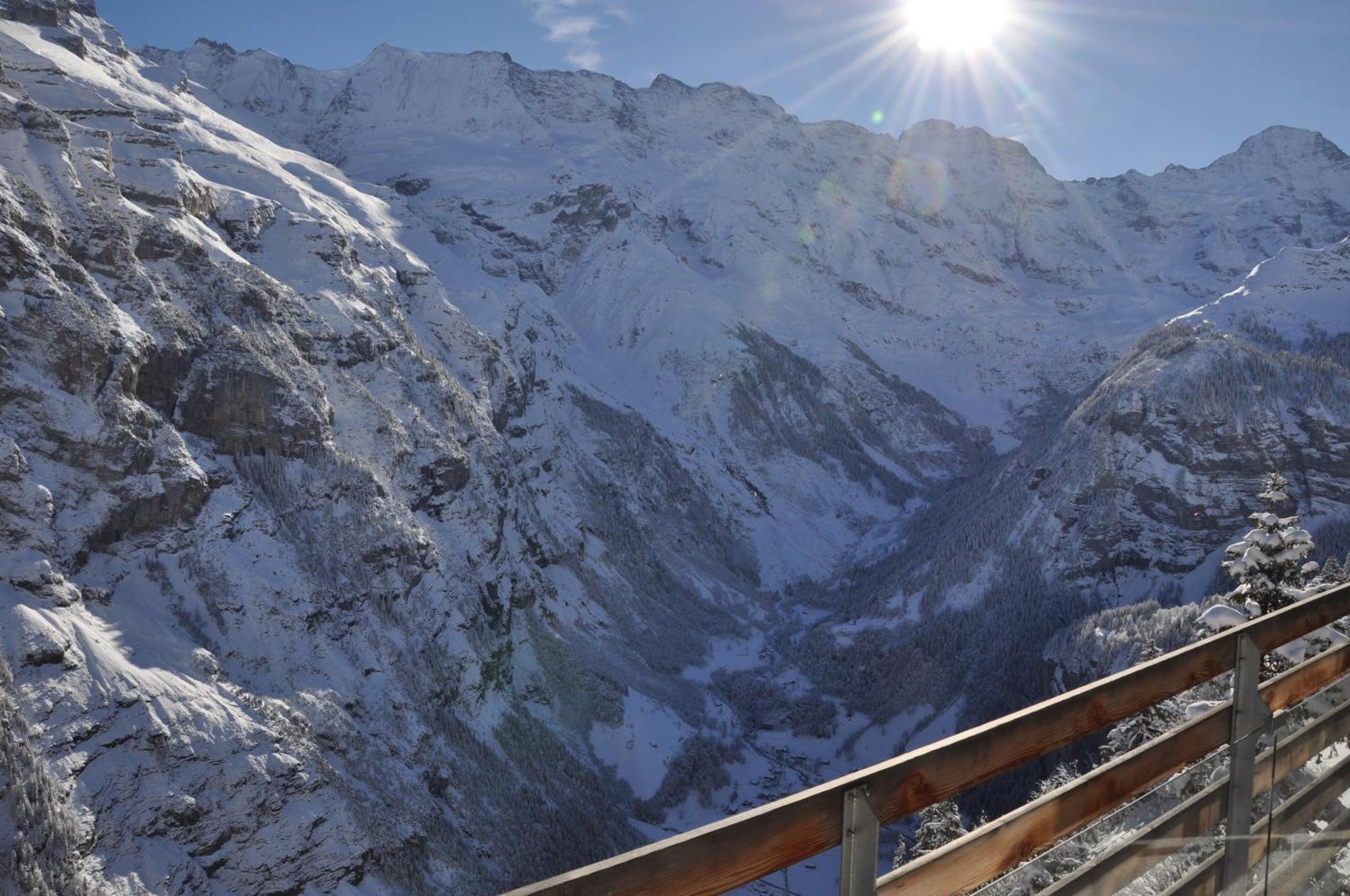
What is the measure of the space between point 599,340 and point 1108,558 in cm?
10644

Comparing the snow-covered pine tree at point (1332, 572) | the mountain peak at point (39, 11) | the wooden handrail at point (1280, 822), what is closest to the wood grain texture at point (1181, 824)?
the wooden handrail at point (1280, 822)

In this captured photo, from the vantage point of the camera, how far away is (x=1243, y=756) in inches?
160

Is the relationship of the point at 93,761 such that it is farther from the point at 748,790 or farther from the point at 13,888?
the point at 748,790


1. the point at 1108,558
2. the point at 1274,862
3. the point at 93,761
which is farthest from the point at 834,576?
the point at 1274,862

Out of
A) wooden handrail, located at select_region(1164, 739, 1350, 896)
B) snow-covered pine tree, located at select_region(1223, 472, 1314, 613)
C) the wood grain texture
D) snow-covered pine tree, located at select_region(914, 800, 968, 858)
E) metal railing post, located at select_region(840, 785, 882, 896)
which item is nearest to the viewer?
metal railing post, located at select_region(840, 785, 882, 896)

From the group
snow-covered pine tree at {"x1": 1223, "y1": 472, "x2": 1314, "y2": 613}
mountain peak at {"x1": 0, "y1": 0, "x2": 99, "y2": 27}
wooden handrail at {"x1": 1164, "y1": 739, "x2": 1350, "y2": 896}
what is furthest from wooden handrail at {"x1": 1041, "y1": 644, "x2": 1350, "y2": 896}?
mountain peak at {"x1": 0, "y1": 0, "x2": 99, "y2": 27}

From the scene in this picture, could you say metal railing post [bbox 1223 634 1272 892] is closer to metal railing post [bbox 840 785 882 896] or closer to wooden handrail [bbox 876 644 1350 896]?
wooden handrail [bbox 876 644 1350 896]

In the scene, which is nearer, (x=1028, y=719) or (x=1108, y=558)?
(x=1028, y=719)

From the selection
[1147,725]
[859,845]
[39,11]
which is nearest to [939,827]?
[1147,725]

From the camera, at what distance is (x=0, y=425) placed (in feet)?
177

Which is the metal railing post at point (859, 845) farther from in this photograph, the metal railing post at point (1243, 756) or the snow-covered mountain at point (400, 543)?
the snow-covered mountain at point (400, 543)

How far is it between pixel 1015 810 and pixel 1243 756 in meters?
1.86

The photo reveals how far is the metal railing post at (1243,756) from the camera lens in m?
3.97

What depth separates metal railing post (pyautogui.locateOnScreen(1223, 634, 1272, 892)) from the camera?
13.0 feet
